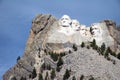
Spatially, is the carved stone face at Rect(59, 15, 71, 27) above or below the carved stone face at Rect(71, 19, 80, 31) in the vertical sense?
above

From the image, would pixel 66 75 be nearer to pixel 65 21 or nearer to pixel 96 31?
pixel 65 21

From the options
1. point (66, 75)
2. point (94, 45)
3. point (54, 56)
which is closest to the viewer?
point (66, 75)

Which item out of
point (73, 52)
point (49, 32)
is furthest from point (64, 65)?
point (49, 32)

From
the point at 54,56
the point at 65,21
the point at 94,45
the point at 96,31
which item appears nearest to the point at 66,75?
the point at 54,56

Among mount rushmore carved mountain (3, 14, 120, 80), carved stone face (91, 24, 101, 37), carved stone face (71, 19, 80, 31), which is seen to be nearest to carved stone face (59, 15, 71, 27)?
mount rushmore carved mountain (3, 14, 120, 80)

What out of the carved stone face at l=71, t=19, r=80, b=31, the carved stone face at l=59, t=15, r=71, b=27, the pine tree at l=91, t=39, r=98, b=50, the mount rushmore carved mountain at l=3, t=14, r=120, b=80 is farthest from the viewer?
the carved stone face at l=71, t=19, r=80, b=31

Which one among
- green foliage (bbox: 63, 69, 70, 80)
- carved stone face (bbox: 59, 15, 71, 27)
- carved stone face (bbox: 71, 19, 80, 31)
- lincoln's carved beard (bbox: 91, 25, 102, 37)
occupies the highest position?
carved stone face (bbox: 59, 15, 71, 27)

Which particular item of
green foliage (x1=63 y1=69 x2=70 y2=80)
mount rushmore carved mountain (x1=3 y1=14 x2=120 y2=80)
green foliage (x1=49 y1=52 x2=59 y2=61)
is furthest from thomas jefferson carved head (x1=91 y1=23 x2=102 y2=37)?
green foliage (x1=63 y1=69 x2=70 y2=80)

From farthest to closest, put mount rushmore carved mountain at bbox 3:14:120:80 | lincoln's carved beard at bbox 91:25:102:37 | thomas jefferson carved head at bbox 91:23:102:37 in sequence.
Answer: lincoln's carved beard at bbox 91:25:102:37 → thomas jefferson carved head at bbox 91:23:102:37 → mount rushmore carved mountain at bbox 3:14:120:80

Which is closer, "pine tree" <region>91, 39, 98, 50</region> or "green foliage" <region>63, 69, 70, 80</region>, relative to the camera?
"green foliage" <region>63, 69, 70, 80</region>

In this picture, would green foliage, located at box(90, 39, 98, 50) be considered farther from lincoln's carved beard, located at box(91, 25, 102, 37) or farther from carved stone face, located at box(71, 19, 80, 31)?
carved stone face, located at box(71, 19, 80, 31)
